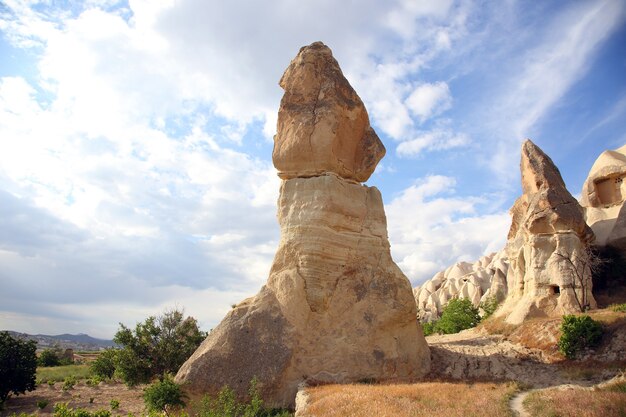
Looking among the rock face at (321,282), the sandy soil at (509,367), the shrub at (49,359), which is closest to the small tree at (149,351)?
the rock face at (321,282)

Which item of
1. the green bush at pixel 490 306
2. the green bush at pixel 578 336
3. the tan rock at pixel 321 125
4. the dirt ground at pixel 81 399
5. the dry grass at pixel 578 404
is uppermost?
the tan rock at pixel 321 125

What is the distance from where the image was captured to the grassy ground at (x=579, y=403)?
8.94 metres

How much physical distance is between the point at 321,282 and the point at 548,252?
1379 centimetres

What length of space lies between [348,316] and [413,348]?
281cm

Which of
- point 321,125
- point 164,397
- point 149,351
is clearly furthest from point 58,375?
point 321,125

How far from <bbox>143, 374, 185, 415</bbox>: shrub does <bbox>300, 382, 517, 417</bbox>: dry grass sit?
3.75 metres

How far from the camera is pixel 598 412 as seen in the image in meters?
8.84

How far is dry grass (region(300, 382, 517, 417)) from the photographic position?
997 cm

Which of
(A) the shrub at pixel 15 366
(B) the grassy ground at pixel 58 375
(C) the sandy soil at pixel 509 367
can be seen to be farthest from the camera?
(B) the grassy ground at pixel 58 375

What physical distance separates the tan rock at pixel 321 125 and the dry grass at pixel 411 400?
858 centimetres

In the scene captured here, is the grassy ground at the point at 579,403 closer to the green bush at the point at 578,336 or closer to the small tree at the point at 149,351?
the green bush at the point at 578,336

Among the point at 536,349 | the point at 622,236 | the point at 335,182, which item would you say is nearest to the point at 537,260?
the point at 536,349

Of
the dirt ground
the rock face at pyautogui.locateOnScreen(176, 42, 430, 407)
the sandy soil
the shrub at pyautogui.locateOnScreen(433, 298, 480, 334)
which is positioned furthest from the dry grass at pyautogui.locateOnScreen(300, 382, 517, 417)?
the shrub at pyautogui.locateOnScreen(433, 298, 480, 334)

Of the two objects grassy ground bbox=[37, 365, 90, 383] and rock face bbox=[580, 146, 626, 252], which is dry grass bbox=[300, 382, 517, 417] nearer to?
rock face bbox=[580, 146, 626, 252]
